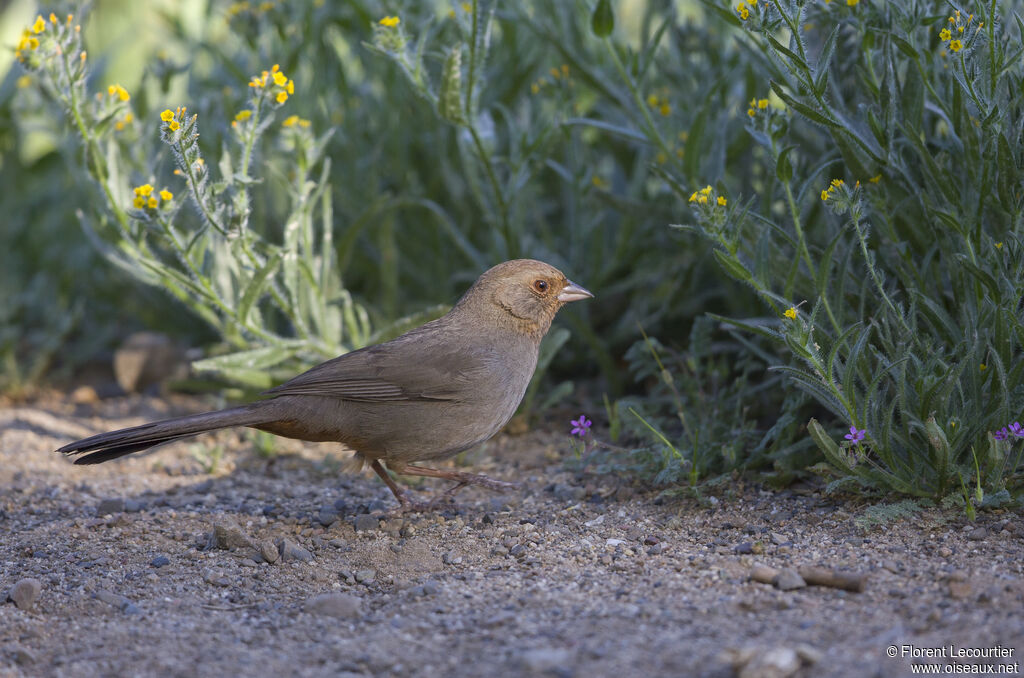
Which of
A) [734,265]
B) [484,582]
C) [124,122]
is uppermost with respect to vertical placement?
[124,122]

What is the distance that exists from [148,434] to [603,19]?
8.58 feet

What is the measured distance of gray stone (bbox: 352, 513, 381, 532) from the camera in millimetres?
4230

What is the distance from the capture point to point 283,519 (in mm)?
4340

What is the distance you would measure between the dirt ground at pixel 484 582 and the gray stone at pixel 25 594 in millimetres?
11

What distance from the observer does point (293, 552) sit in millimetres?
3883

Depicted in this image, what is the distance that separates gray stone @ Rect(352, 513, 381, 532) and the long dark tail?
60cm

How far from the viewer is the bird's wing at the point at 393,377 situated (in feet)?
13.8

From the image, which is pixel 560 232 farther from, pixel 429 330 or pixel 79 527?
pixel 79 527

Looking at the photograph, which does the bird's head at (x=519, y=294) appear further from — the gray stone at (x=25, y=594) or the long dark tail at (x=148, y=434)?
the gray stone at (x=25, y=594)

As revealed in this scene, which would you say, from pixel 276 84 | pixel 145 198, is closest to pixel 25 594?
pixel 145 198

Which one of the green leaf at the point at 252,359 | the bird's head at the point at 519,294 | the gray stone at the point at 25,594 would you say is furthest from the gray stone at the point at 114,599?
the bird's head at the point at 519,294

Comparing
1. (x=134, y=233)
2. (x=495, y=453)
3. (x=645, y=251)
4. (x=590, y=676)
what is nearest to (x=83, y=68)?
(x=134, y=233)

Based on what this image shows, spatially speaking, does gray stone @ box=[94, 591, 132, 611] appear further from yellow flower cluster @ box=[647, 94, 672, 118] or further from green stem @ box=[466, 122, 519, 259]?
yellow flower cluster @ box=[647, 94, 672, 118]

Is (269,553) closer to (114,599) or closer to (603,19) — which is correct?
(114,599)
